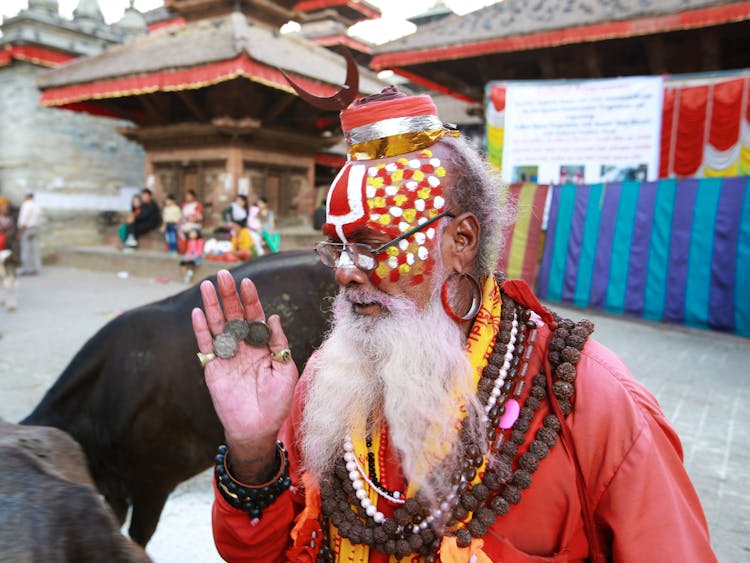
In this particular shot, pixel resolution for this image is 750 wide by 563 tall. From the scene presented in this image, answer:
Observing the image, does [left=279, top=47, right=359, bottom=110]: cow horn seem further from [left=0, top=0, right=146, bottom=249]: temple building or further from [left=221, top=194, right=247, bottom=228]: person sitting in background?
[left=0, top=0, right=146, bottom=249]: temple building

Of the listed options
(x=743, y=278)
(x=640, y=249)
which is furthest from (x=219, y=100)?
(x=743, y=278)

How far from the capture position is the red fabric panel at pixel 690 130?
301 inches

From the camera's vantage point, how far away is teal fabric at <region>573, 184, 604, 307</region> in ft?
28.4

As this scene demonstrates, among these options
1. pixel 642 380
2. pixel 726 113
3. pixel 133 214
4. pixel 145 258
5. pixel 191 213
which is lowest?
pixel 642 380

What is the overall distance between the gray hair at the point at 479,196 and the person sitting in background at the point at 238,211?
10238 millimetres

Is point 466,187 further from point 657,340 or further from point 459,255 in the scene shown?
point 657,340

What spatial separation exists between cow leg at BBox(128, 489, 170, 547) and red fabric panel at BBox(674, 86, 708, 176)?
8.06 metres

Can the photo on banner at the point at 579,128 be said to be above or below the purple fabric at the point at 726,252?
above

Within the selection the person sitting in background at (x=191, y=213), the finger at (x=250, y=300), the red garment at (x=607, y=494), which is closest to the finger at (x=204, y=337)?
the finger at (x=250, y=300)

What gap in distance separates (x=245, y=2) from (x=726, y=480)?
488 inches

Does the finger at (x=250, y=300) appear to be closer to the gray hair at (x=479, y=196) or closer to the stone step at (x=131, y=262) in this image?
the gray hair at (x=479, y=196)

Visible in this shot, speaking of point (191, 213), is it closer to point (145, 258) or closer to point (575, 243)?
point (145, 258)

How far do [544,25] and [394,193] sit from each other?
8917mm

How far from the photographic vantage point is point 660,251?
8.18m
